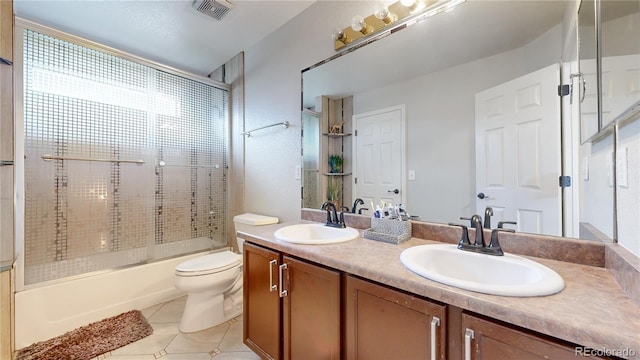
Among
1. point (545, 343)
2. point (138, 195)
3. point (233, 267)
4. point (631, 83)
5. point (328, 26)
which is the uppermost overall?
point (328, 26)

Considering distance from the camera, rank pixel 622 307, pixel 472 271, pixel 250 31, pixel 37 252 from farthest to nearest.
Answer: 1. pixel 250 31
2. pixel 37 252
3. pixel 472 271
4. pixel 622 307

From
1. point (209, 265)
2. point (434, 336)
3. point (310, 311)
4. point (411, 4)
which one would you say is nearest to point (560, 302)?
point (434, 336)

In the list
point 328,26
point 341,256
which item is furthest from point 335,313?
point 328,26

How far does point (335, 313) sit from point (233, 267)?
118 centimetres

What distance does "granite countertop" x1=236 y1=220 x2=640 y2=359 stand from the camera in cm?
51

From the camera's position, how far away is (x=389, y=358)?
84cm

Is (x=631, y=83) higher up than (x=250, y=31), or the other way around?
(x=250, y=31)

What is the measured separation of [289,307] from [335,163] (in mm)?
977

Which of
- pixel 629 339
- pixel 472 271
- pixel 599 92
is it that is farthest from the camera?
pixel 472 271

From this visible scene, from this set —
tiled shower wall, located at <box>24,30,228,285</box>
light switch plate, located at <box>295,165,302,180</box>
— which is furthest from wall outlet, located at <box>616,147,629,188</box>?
tiled shower wall, located at <box>24,30,228,285</box>

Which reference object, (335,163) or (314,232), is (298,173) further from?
(314,232)

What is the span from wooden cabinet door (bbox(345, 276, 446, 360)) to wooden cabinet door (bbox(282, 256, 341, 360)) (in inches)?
2.7

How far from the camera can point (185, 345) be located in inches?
64.6

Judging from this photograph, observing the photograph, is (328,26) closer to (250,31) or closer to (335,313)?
(250,31)
